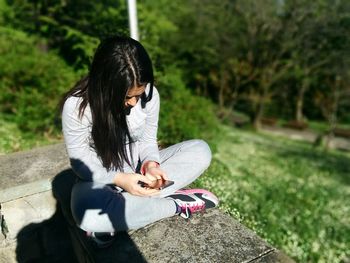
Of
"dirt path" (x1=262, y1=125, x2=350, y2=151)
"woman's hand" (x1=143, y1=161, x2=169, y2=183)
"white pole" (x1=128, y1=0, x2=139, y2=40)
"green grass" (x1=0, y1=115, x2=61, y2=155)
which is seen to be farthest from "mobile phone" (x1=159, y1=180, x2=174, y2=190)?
"dirt path" (x1=262, y1=125, x2=350, y2=151)

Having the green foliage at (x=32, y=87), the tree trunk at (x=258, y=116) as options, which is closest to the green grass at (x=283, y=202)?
the green foliage at (x=32, y=87)

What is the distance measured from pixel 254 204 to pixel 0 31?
683 cm

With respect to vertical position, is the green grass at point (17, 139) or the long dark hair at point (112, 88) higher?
the long dark hair at point (112, 88)

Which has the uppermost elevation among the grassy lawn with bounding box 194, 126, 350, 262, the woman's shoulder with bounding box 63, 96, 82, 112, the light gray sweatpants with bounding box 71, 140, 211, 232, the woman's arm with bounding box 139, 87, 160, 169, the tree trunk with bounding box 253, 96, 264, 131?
the woman's shoulder with bounding box 63, 96, 82, 112

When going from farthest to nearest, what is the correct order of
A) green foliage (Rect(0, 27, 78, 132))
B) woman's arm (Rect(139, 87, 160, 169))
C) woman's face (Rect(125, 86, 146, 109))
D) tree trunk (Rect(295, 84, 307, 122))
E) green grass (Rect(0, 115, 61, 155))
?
tree trunk (Rect(295, 84, 307, 122))
green foliage (Rect(0, 27, 78, 132))
green grass (Rect(0, 115, 61, 155))
woman's arm (Rect(139, 87, 160, 169))
woman's face (Rect(125, 86, 146, 109))

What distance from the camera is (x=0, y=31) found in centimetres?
826

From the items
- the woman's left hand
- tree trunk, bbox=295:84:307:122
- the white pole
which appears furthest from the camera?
tree trunk, bbox=295:84:307:122

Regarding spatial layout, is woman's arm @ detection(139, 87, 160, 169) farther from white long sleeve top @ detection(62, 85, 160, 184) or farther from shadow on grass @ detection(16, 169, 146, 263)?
shadow on grass @ detection(16, 169, 146, 263)

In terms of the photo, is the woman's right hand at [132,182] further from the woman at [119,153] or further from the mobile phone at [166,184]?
the mobile phone at [166,184]

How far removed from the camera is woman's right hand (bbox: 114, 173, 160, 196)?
8.54ft

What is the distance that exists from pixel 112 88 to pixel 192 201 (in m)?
1.08

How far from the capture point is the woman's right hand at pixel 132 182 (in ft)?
8.54

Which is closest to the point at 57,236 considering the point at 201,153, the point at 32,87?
the point at 201,153

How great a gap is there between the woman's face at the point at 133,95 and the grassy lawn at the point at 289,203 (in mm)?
1325
